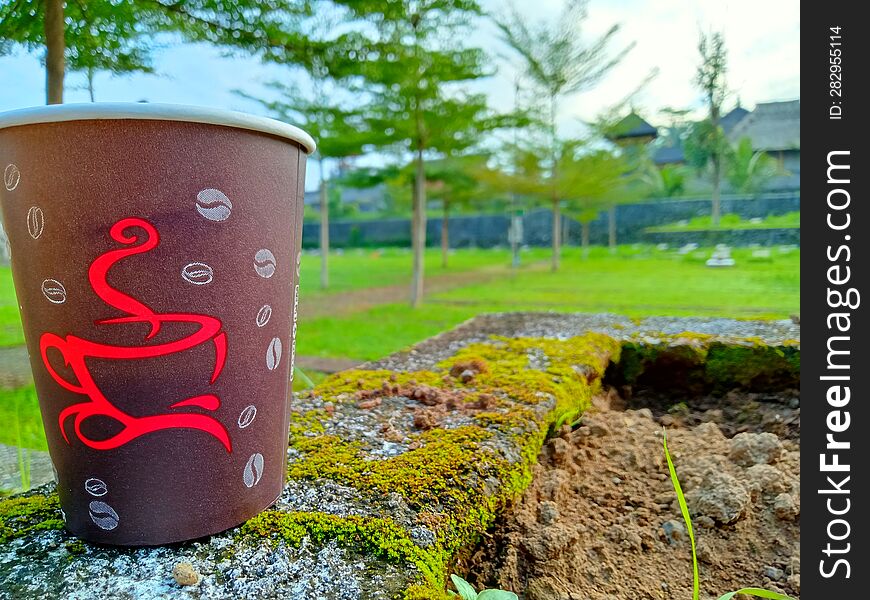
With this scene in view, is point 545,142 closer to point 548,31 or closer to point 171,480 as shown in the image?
point 548,31

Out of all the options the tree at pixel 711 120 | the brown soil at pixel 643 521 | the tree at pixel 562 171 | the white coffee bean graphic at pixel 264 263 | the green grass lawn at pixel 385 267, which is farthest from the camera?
the tree at pixel 562 171

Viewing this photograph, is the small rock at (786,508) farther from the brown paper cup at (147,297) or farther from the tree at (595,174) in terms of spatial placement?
the tree at (595,174)

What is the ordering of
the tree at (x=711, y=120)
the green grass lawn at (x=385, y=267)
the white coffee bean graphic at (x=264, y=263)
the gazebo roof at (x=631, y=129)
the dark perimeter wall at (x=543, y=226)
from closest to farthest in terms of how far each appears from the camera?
the white coffee bean graphic at (x=264, y=263) < the tree at (x=711, y=120) < the dark perimeter wall at (x=543, y=226) < the green grass lawn at (x=385, y=267) < the gazebo roof at (x=631, y=129)

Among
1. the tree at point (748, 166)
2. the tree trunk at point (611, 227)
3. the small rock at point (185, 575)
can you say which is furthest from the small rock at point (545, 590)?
the tree trunk at point (611, 227)

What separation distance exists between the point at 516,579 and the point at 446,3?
13.2 ft

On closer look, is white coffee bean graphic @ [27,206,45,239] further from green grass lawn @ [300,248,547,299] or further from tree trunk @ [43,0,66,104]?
green grass lawn @ [300,248,547,299]

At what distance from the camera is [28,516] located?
2.95 ft

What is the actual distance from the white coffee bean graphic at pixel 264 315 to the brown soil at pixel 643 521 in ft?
1.77

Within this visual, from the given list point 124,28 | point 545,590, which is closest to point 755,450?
point 545,590

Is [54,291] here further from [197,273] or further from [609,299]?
[609,299]

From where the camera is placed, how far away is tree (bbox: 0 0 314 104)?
1166mm

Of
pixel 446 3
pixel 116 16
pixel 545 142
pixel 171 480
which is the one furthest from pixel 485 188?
pixel 171 480

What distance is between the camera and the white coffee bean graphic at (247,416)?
2.74ft

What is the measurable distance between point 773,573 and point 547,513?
1.38ft
